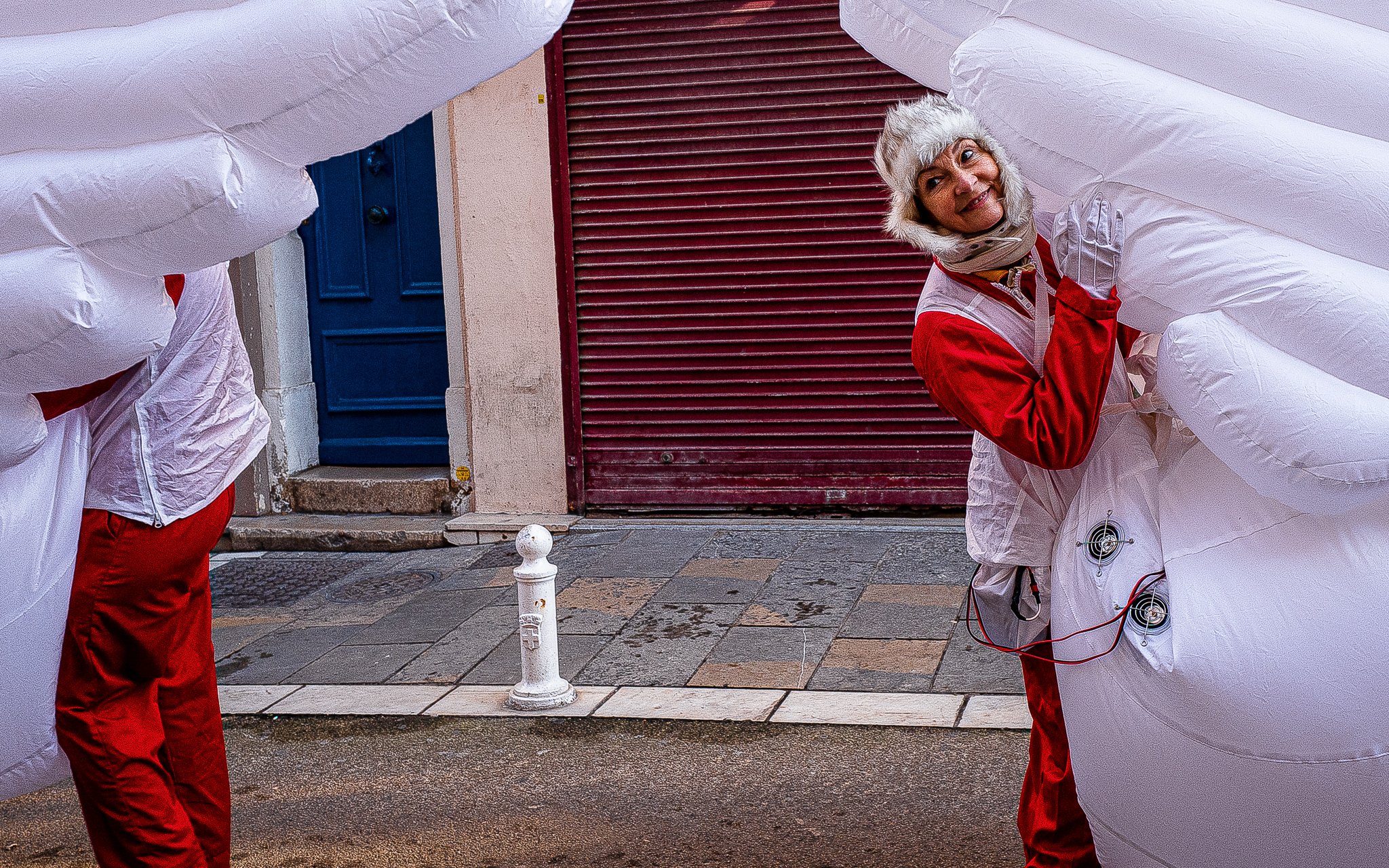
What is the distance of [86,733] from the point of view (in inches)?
108

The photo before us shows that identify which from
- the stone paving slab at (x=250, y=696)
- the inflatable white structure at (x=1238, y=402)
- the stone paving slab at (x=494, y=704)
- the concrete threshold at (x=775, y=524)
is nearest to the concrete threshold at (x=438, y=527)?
the concrete threshold at (x=775, y=524)

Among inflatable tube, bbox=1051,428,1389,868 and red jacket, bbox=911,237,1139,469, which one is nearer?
inflatable tube, bbox=1051,428,1389,868

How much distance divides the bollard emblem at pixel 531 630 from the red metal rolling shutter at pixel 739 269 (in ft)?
9.31

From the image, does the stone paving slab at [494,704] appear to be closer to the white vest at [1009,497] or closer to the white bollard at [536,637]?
the white bollard at [536,637]

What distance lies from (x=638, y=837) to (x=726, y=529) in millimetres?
3563

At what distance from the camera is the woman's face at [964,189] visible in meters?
2.67

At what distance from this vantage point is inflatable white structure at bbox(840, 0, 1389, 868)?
2072 mm

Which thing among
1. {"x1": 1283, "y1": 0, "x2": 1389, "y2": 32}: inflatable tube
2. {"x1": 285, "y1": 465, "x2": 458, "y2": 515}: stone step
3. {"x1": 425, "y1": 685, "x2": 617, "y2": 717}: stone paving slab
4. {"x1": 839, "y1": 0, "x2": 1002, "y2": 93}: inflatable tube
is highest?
{"x1": 839, "y1": 0, "x2": 1002, "y2": 93}: inflatable tube

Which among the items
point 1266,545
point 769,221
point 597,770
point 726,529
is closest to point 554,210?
point 769,221

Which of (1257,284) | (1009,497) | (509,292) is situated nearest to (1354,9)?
(1257,284)

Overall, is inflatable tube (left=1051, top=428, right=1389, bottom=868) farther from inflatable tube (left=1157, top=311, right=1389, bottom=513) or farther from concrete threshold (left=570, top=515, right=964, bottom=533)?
concrete threshold (left=570, top=515, right=964, bottom=533)

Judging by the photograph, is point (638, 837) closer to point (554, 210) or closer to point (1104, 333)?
point (1104, 333)

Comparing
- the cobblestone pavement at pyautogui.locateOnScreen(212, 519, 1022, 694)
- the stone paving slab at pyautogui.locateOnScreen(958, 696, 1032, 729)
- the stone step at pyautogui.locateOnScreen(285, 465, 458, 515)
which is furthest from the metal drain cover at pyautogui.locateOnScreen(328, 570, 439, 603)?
the stone paving slab at pyautogui.locateOnScreen(958, 696, 1032, 729)

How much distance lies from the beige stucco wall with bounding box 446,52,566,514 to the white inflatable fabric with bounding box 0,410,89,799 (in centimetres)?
481
